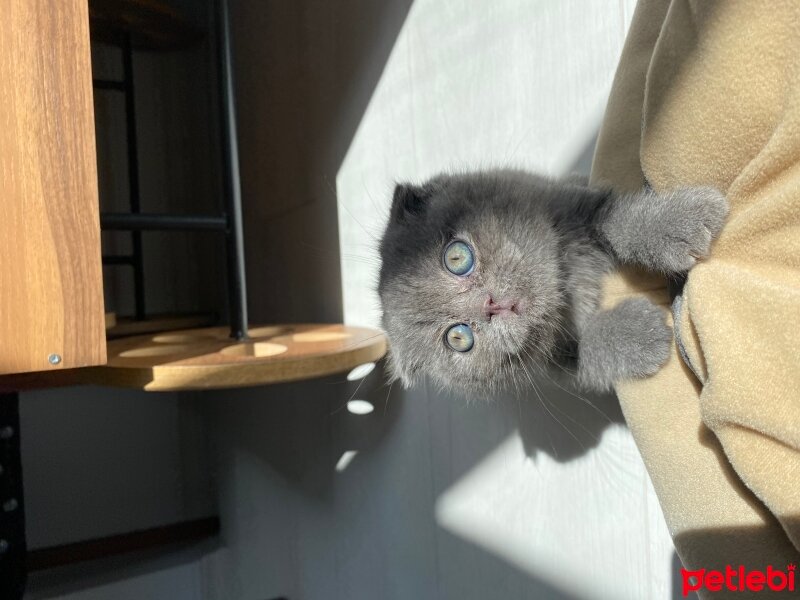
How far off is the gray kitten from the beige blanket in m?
0.05

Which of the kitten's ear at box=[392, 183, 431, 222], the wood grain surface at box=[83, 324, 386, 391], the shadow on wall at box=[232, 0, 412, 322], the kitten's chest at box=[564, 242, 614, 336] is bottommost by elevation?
the wood grain surface at box=[83, 324, 386, 391]

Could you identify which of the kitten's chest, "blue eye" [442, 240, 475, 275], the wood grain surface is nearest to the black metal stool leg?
the wood grain surface

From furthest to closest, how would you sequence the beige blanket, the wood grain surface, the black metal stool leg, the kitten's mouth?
1. the black metal stool leg
2. the wood grain surface
3. the kitten's mouth
4. the beige blanket

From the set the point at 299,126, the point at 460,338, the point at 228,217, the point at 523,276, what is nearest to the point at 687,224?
the point at 523,276

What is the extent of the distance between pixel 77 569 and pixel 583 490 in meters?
1.81

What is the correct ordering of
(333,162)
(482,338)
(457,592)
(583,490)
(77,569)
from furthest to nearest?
1. (77,569)
2. (333,162)
3. (457,592)
4. (583,490)
5. (482,338)

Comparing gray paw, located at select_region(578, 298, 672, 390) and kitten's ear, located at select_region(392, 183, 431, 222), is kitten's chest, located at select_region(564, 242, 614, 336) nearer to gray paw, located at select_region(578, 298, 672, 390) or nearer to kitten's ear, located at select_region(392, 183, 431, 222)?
gray paw, located at select_region(578, 298, 672, 390)

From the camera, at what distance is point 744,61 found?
0.50m

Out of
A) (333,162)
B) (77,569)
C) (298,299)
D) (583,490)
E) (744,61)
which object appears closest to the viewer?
(744,61)

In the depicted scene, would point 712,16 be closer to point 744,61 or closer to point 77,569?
point 744,61

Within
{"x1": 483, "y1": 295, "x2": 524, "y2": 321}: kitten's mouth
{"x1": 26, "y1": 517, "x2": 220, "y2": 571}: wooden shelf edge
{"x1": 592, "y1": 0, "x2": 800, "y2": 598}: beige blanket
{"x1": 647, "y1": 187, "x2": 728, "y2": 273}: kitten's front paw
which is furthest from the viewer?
{"x1": 26, "y1": 517, "x2": 220, "y2": 571}: wooden shelf edge

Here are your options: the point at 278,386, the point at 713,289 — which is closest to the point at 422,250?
the point at 713,289

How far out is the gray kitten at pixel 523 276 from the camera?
667 millimetres

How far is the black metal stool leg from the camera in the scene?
1275mm
